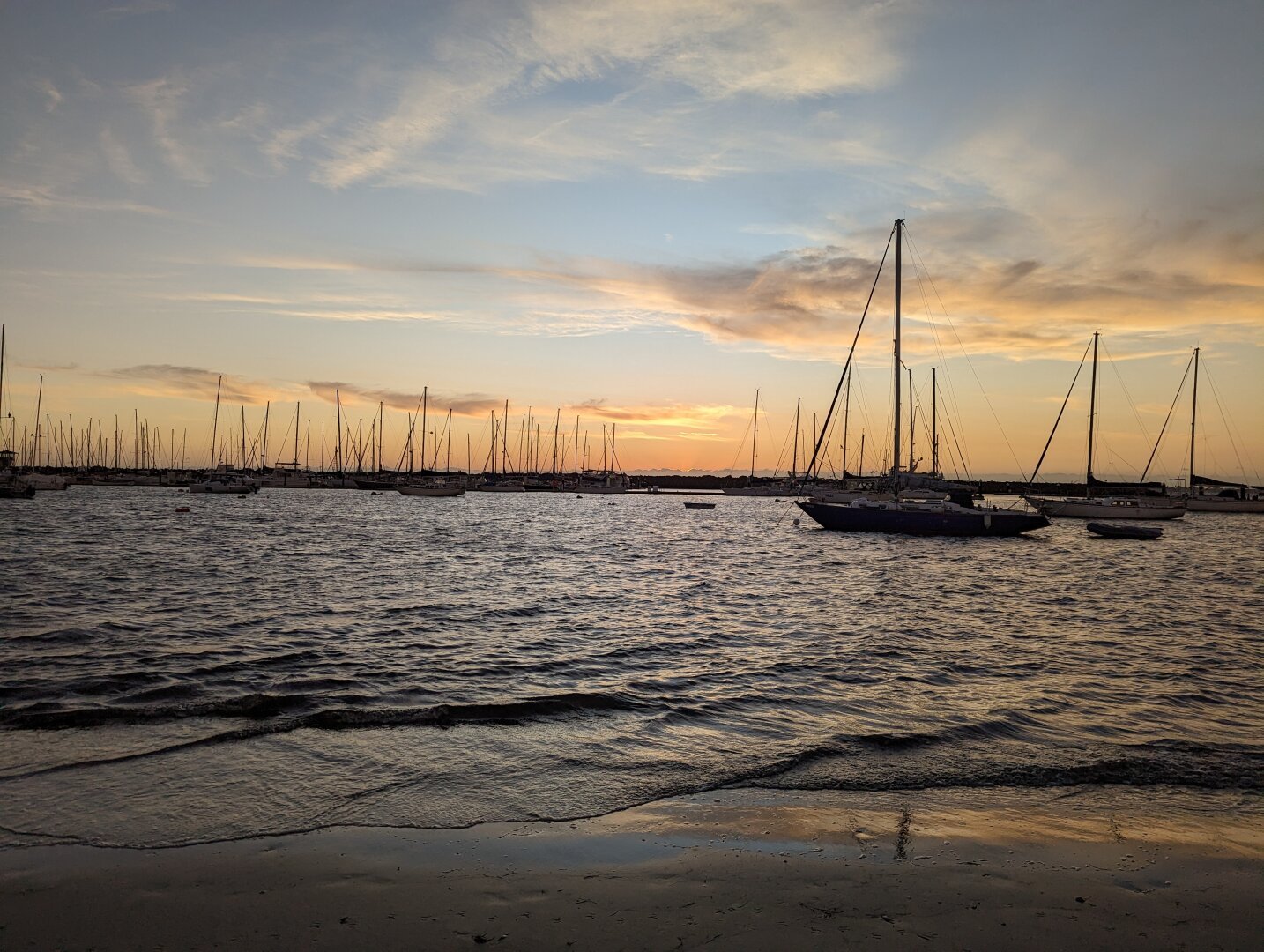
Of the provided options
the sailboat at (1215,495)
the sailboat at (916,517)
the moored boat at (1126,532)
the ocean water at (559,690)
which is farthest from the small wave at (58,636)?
the sailboat at (1215,495)

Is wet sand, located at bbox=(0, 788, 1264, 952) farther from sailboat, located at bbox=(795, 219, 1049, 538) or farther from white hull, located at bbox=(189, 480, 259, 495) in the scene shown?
white hull, located at bbox=(189, 480, 259, 495)

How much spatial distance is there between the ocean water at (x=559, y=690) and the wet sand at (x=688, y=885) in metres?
0.75

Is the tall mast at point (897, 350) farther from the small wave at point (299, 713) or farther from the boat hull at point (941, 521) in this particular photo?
the small wave at point (299, 713)

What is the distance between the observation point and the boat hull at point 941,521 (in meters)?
50.5

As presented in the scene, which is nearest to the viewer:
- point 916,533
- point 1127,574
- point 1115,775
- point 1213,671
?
point 1115,775

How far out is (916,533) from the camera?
168ft

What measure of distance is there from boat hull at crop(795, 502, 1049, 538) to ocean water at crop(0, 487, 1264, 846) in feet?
63.2

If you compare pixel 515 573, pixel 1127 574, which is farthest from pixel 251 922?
pixel 1127 574

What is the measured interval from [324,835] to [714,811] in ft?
12.0

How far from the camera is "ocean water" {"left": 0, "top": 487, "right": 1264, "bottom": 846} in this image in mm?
8234

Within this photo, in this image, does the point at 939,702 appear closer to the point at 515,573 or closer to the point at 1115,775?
the point at 1115,775

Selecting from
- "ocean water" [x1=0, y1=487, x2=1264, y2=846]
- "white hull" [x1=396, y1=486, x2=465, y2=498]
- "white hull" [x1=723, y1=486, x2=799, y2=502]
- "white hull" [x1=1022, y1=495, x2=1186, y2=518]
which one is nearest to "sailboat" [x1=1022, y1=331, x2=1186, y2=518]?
"white hull" [x1=1022, y1=495, x2=1186, y2=518]

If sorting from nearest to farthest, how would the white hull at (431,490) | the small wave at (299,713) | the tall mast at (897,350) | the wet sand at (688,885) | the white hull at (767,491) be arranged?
1. the wet sand at (688,885)
2. the small wave at (299,713)
3. the tall mast at (897,350)
4. the white hull at (431,490)
5. the white hull at (767,491)

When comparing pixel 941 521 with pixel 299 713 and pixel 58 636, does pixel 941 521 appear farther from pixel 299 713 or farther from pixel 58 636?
pixel 58 636
